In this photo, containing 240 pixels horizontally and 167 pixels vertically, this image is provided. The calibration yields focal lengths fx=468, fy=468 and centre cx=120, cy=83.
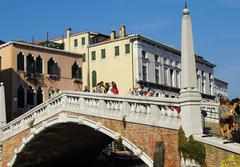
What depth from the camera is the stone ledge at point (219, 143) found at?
8698 mm

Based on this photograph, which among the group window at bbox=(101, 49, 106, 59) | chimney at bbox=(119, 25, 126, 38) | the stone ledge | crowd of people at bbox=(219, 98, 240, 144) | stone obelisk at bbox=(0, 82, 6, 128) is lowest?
the stone ledge

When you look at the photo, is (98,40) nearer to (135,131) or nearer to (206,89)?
(206,89)

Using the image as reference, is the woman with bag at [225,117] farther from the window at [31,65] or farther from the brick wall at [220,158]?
the window at [31,65]

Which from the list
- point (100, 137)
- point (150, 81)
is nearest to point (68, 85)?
point (150, 81)

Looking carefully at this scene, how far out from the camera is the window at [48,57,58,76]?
28766mm

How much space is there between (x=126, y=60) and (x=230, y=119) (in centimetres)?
2341

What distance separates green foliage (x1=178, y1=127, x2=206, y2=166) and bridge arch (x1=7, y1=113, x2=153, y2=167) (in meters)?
1.37

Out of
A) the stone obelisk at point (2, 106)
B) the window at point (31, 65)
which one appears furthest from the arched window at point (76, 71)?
the stone obelisk at point (2, 106)

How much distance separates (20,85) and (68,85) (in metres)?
3.68

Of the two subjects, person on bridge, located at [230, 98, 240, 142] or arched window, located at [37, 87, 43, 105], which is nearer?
person on bridge, located at [230, 98, 240, 142]

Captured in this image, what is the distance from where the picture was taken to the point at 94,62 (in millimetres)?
34375

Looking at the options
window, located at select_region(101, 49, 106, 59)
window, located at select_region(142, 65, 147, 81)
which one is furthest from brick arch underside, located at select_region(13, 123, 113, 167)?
window, located at select_region(101, 49, 106, 59)

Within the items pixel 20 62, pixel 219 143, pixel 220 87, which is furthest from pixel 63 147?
pixel 220 87

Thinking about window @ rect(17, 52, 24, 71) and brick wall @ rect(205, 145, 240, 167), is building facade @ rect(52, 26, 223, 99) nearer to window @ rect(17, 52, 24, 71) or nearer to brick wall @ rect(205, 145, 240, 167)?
window @ rect(17, 52, 24, 71)
